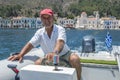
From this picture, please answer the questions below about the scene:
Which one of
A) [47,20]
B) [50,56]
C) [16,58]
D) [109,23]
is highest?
[47,20]

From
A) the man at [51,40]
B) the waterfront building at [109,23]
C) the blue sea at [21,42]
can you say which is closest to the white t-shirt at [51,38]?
the man at [51,40]

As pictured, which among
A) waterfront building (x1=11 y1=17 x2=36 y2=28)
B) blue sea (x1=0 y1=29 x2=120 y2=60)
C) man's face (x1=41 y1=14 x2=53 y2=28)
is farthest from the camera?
waterfront building (x1=11 y1=17 x2=36 y2=28)

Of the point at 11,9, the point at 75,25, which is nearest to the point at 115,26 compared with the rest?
the point at 75,25

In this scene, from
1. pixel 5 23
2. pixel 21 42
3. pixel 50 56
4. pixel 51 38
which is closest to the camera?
pixel 50 56

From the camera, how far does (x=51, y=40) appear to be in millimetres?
4004

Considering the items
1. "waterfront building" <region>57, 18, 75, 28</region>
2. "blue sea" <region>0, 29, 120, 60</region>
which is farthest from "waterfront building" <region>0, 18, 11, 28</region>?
"blue sea" <region>0, 29, 120, 60</region>

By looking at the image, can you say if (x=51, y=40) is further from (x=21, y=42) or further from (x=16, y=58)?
(x=21, y=42)

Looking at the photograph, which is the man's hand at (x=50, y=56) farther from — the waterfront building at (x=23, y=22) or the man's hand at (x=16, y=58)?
the waterfront building at (x=23, y=22)

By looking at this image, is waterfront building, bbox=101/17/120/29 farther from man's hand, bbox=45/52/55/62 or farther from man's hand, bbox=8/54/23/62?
man's hand, bbox=45/52/55/62

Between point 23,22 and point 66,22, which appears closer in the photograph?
point 23,22

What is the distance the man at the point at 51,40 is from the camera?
3.84 metres

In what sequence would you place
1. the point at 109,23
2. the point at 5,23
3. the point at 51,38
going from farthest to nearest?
the point at 5,23 < the point at 109,23 < the point at 51,38

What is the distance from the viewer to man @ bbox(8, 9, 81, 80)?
384 cm

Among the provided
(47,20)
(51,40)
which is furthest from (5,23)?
(47,20)
